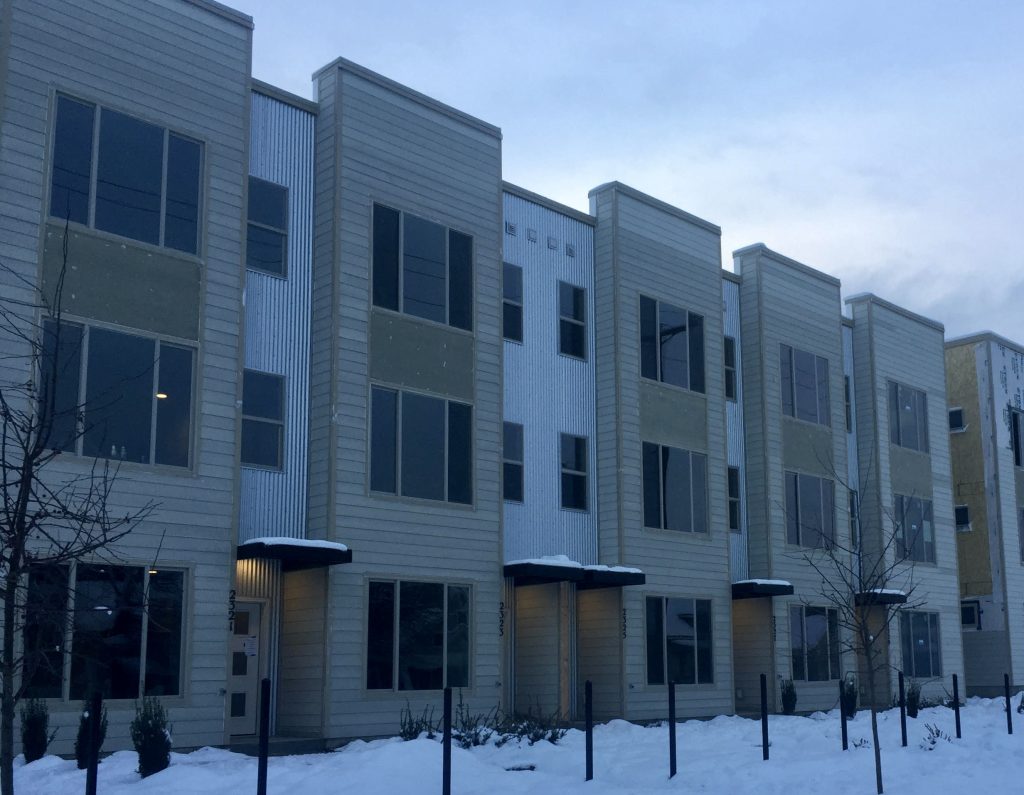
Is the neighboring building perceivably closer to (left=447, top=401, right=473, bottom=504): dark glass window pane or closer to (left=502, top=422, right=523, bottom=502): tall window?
(left=502, top=422, right=523, bottom=502): tall window

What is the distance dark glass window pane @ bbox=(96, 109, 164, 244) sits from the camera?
19.3m

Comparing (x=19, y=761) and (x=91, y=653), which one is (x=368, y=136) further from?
(x=19, y=761)

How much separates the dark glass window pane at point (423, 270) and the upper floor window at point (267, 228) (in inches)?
95.1

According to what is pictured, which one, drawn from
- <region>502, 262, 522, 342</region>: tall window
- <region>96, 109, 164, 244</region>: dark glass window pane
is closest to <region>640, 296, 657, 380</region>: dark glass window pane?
<region>502, 262, 522, 342</region>: tall window

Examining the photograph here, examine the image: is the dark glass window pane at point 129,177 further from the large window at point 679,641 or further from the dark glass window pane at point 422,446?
the large window at point 679,641

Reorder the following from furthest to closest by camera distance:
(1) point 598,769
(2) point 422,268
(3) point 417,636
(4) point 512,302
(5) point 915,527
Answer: (5) point 915,527 → (4) point 512,302 → (2) point 422,268 → (3) point 417,636 → (1) point 598,769

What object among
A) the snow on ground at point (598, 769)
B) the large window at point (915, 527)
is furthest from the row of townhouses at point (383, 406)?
the snow on ground at point (598, 769)

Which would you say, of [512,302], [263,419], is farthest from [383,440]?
[512,302]

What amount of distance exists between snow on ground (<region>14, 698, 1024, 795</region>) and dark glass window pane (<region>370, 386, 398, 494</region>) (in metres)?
4.66

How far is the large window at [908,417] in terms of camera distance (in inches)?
1492

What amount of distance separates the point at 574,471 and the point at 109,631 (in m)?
12.3

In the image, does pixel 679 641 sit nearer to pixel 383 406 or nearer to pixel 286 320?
pixel 383 406

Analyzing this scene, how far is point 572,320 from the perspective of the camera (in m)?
28.5

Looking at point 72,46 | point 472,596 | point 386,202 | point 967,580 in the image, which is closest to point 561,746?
point 472,596
